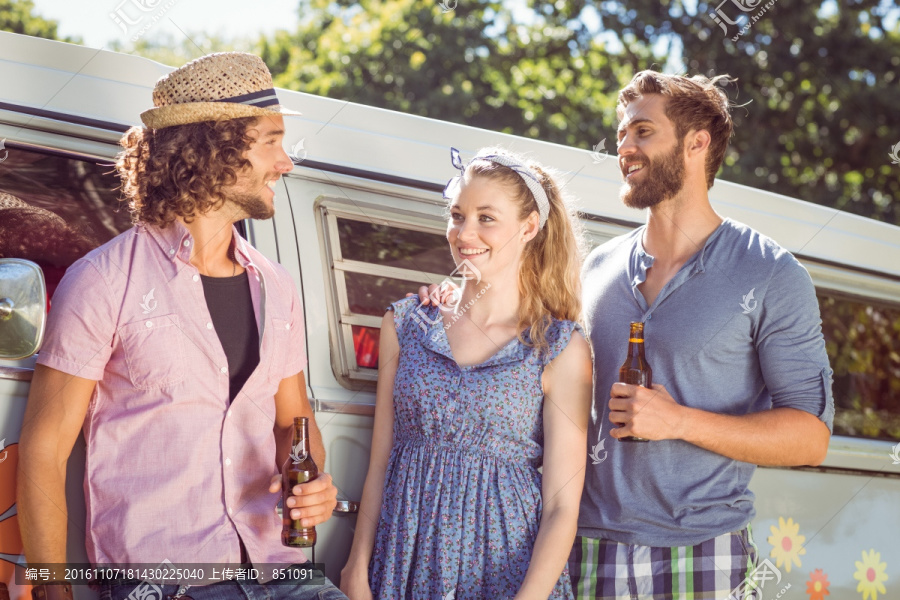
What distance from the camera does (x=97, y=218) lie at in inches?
120

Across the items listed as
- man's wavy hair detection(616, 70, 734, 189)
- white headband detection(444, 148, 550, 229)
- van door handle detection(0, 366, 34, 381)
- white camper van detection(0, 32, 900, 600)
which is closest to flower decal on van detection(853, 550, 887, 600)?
white camper van detection(0, 32, 900, 600)

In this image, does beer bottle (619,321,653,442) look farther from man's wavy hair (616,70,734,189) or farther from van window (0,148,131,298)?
van window (0,148,131,298)

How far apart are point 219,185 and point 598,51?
46.7ft

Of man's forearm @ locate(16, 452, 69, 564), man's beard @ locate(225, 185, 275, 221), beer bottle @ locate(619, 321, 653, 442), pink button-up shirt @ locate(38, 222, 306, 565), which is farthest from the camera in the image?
beer bottle @ locate(619, 321, 653, 442)

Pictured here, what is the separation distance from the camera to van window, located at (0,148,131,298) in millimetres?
2852

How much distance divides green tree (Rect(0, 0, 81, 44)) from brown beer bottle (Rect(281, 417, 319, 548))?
1874cm

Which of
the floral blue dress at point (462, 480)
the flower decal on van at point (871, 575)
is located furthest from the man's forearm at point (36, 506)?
the flower decal on van at point (871, 575)

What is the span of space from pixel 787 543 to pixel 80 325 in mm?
3057

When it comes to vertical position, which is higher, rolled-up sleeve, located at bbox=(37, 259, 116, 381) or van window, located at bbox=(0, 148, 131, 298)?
van window, located at bbox=(0, 148, 131, 298)

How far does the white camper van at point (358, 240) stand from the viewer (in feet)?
9.41

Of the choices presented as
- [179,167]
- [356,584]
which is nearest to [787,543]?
[356,584]

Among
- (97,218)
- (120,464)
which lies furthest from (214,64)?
(120,464)

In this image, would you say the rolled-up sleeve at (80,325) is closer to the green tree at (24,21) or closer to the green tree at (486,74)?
the green tree at (486,74)

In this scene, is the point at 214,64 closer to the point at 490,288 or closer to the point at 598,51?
the point at 490,288
